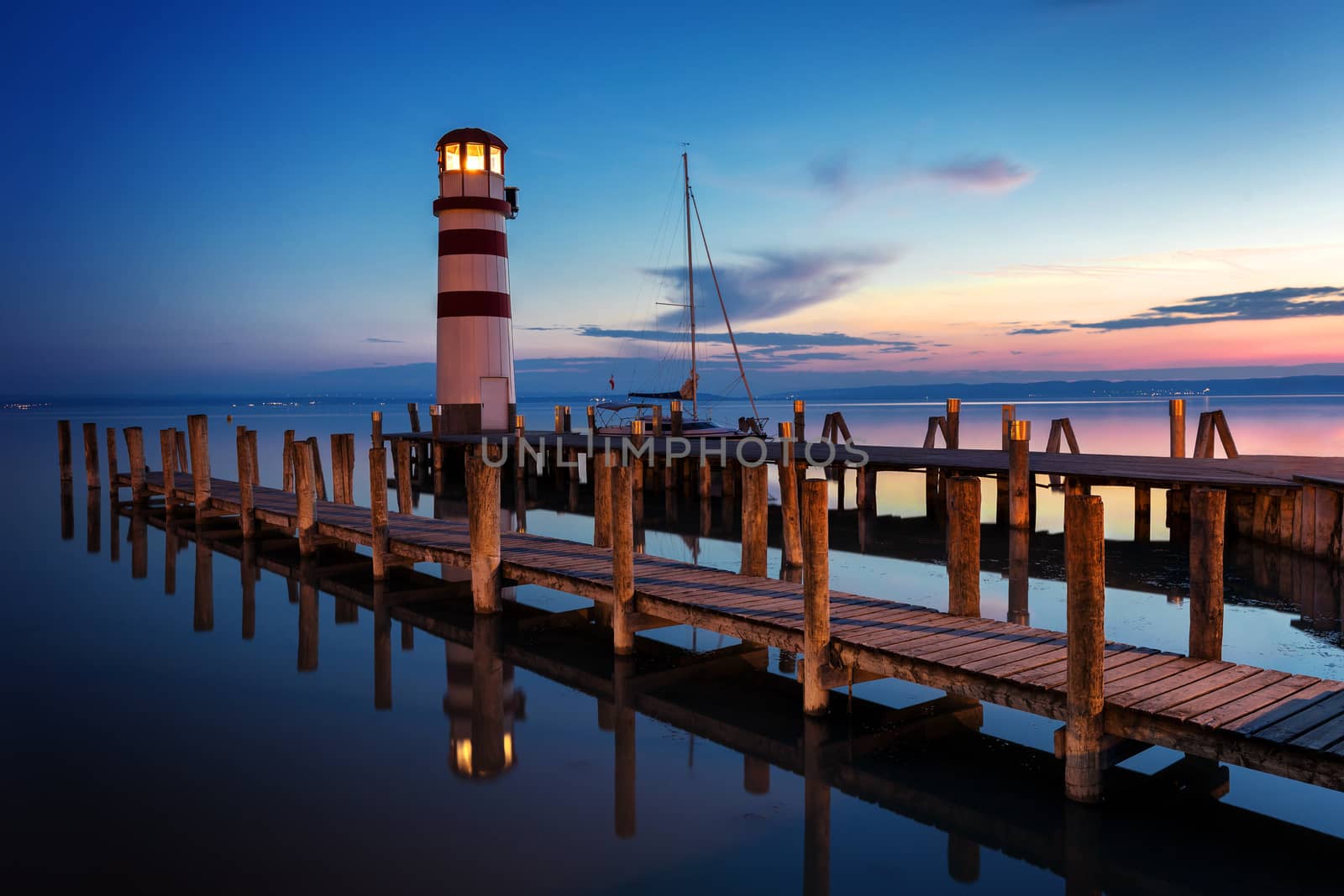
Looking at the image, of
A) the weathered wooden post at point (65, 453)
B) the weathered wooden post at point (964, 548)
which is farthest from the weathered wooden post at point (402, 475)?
the weathered wooden post at point (964, 548)

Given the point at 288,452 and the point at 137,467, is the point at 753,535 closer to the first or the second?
the point at 288,452

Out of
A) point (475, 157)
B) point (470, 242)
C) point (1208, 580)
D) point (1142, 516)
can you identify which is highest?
point (475, 157)

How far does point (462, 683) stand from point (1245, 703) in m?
6.58

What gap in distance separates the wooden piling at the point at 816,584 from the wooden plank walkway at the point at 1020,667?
12 centimetres

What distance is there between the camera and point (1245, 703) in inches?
216

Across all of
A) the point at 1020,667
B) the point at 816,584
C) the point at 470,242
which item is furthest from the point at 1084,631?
the point at 470,242

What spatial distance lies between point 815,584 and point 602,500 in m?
4.52

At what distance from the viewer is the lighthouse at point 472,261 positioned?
25141 millimetres

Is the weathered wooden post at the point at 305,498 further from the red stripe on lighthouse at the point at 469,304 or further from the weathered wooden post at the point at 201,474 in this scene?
the red stripe on lighthouse at the point at 469,304

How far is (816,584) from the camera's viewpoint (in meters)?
6.99

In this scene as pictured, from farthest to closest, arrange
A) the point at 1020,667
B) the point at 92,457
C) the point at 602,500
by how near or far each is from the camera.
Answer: the point at 92,457
the point at 602,500
the point at 1020,667

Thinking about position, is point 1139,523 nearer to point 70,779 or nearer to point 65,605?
point 70,779

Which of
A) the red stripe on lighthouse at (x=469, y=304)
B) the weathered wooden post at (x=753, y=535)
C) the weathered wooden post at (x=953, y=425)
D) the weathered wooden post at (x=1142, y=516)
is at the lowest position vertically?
the weathered wooden post at (x=1142, y=516)

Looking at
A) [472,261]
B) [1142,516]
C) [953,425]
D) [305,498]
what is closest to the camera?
[305,498]
